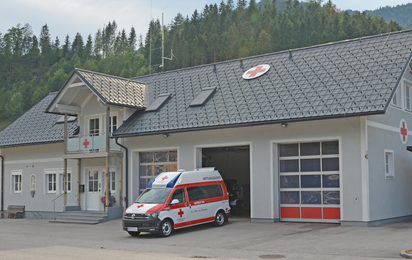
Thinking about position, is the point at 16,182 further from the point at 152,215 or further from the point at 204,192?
the point at 152,215

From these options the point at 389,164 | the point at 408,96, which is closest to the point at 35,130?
the point at 389,164

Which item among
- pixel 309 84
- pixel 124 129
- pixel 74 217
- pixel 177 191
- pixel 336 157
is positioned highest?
pixel 309 84

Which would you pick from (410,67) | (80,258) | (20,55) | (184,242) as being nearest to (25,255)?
(80,258)

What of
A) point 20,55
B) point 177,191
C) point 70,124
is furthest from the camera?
point 20,55

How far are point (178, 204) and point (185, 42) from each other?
63372mm

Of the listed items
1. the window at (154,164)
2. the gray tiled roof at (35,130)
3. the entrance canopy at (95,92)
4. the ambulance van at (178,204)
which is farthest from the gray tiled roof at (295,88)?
the gray tiled roof at (35,130)

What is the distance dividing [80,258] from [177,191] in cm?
549

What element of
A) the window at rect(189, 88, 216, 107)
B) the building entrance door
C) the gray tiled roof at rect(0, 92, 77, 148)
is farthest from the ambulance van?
the gray tiled roof at rect(0, 92, 77, 148)

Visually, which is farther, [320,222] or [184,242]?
[320,222]

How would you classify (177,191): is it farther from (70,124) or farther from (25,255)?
(70,124)

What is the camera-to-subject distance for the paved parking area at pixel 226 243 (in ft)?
38.2

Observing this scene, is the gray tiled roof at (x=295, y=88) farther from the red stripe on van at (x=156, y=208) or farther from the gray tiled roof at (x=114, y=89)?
the red stripe on van at (x=156, y=208)

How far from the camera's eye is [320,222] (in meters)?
17.4

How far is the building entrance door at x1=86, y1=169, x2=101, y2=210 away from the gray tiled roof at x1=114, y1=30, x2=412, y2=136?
3.50 m
